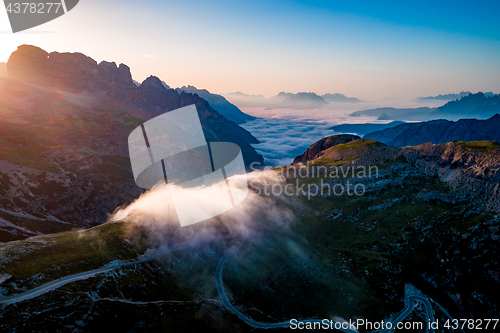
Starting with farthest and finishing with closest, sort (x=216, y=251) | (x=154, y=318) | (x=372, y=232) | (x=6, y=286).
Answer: (x=372, y=232)
(x=216, y=251)
(x=154, y=318)
(x=6, y=286)

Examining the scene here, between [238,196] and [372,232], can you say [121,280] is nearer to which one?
[238,196]

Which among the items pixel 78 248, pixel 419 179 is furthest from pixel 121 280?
pixel 419 179

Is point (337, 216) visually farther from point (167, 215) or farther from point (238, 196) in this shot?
point (167, 215)

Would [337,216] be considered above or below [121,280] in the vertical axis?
below

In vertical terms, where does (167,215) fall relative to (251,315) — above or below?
above

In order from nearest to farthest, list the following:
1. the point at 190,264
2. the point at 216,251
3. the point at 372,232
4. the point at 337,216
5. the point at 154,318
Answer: the point at 154,318 < the point at 190,264 < the point at 216,251 < the point at 372,232 < the point at 337,216

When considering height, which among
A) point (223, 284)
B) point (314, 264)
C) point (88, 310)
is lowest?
point (314, 264)

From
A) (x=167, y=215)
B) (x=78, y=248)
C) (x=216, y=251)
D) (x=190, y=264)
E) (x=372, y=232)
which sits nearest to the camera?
(x=78, y=248)

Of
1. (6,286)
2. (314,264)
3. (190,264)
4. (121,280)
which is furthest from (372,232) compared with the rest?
(6,286)

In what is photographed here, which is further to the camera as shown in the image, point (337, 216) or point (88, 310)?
point (337, 216)
